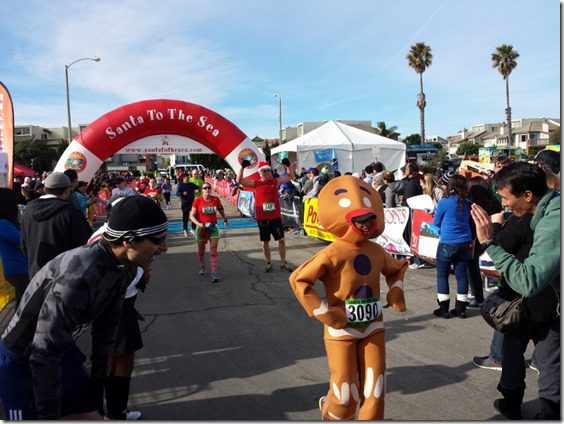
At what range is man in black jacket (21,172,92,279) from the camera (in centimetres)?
375

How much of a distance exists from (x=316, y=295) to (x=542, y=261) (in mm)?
1312

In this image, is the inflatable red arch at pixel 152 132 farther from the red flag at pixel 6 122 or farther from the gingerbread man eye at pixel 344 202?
the gingerbread man eye at pixel 344 202

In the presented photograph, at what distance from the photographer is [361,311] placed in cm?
285

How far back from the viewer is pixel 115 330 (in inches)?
89.8

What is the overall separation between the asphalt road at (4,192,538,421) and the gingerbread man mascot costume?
668 mm

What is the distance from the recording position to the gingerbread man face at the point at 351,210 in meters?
2.90

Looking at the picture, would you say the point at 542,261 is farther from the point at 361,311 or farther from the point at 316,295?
the point at 316,295

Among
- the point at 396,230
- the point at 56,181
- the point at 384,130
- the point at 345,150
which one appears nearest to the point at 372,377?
the point at 56,181

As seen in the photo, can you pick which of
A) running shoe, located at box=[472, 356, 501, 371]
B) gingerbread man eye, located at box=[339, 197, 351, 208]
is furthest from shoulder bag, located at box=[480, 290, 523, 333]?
gingerbread man eye, located at box=[339, 197, 351, 208]

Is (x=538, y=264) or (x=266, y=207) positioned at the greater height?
(x=266, y=207)

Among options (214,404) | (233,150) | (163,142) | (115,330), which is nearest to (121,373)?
(214,404)

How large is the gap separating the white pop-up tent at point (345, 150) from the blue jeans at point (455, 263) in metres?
12.6

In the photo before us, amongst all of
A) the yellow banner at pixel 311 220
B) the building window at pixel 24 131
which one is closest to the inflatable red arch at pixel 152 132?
the yellow banner at pixel 311 220

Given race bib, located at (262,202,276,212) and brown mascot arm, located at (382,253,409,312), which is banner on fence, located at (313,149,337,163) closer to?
race bib, located at (262,202,276,212)
